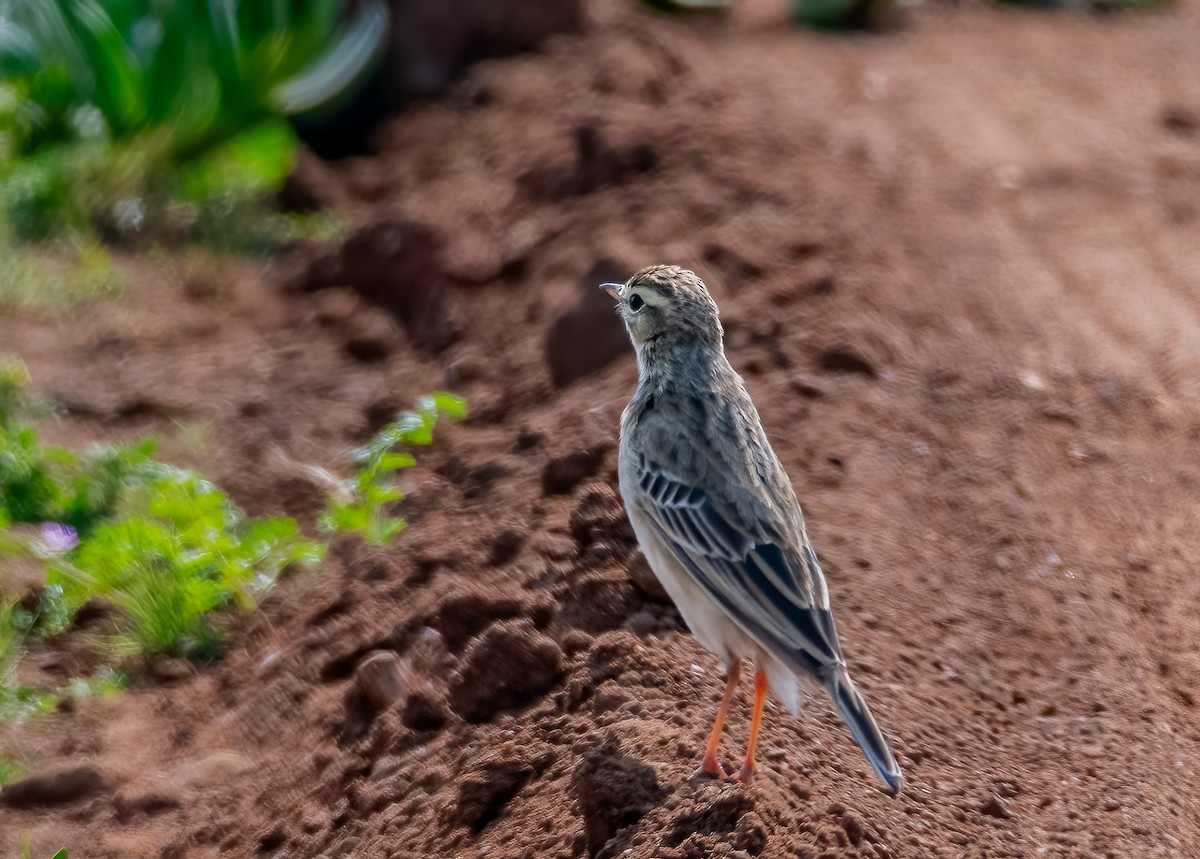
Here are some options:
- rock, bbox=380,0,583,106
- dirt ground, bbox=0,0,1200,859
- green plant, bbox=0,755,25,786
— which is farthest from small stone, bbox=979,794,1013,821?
rock, bbox=380,0,583,106

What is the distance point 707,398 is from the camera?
17.1 ft

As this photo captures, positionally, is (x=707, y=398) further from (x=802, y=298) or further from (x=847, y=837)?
(x=802, y=298)

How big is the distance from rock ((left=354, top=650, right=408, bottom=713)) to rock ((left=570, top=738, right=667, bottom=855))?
1.04 m

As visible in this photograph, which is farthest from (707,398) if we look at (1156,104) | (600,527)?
(1156,104)

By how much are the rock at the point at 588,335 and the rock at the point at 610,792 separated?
2.87 meters

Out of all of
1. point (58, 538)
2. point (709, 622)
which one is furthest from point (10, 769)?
point (709, 622)

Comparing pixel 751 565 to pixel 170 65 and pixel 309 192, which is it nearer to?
pixel 309 192

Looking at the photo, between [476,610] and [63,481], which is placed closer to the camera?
[476,610]

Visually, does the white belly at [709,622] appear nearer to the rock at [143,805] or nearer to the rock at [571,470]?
the rock at [571,470]

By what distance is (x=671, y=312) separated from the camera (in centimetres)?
542

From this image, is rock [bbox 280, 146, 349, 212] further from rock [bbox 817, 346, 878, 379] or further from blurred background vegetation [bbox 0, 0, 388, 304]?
rock [bbox 817, 346, 878, 379]

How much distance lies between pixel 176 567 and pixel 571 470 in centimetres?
162

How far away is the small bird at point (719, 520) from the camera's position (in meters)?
4.50

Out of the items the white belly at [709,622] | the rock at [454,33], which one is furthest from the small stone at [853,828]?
the rock at [454,33]
